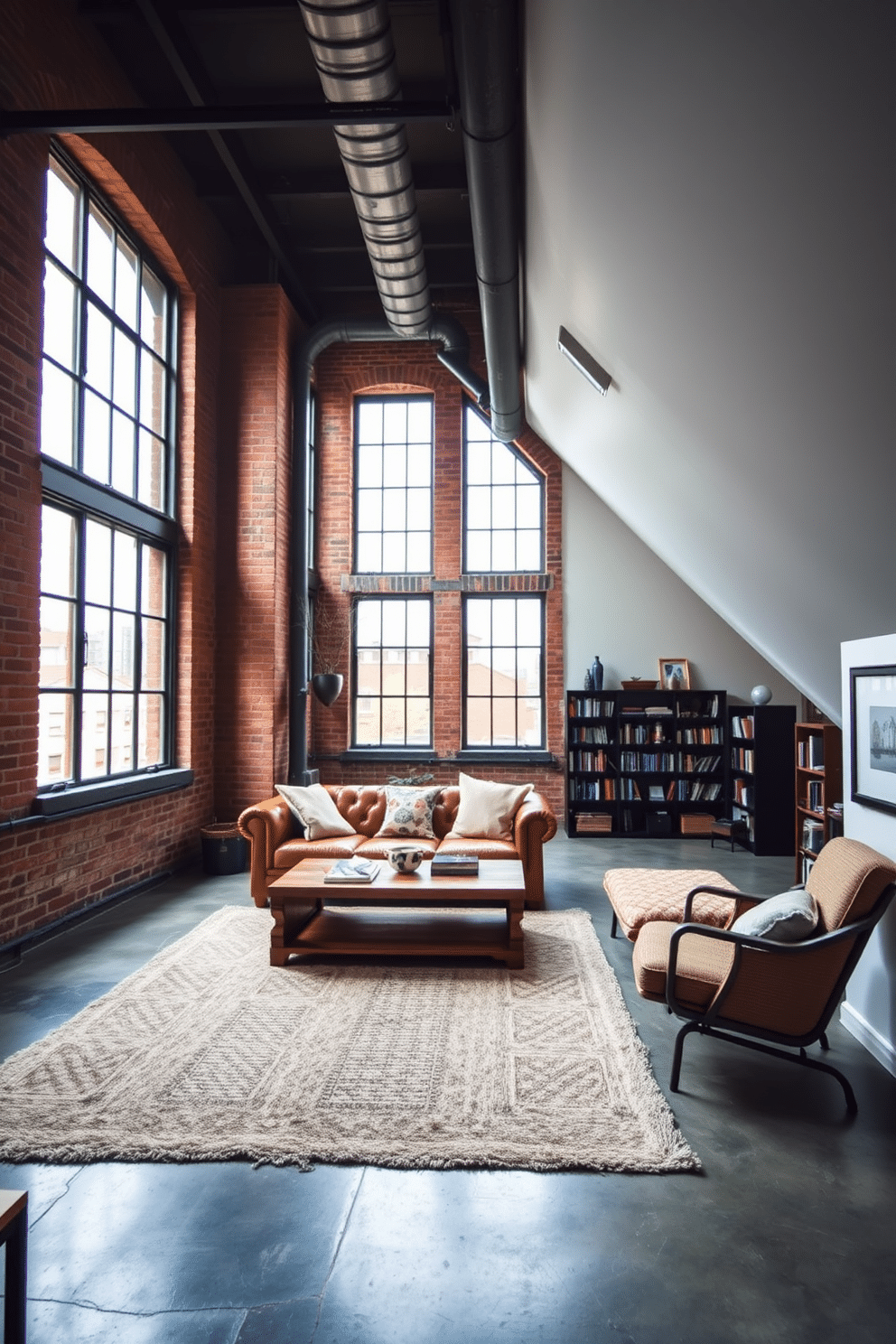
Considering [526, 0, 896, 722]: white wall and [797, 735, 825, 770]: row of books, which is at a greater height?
[526, 0, 896, 722]: white wall

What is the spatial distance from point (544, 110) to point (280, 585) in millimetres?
4718

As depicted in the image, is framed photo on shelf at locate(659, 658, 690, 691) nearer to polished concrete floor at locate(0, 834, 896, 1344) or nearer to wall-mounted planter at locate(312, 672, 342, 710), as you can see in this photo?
wall-mounted planter at locate(312, 672, 342, 710)

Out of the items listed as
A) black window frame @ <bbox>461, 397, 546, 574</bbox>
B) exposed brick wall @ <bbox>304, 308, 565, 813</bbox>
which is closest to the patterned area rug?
exposed brick wall @ <bbox>304, 308, 565, 813</bbox>

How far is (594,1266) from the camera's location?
2.00 m

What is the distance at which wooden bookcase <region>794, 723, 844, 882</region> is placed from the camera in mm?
5391

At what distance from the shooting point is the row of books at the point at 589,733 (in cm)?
816

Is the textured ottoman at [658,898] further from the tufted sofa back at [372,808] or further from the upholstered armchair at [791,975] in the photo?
the tufted sofa back at [372,808]

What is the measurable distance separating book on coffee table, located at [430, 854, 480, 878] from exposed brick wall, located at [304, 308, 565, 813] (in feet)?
13.1

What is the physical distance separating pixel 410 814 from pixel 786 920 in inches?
128

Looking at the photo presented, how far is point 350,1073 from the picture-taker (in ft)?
9.71

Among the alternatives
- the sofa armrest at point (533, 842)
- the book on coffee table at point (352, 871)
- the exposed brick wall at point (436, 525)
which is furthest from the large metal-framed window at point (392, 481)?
the book on coffee table at point (352, 871)

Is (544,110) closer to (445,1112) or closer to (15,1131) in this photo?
(445,1112)

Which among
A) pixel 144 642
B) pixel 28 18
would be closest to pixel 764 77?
pixel 28 18

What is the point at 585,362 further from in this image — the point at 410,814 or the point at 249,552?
the point at 249,552
